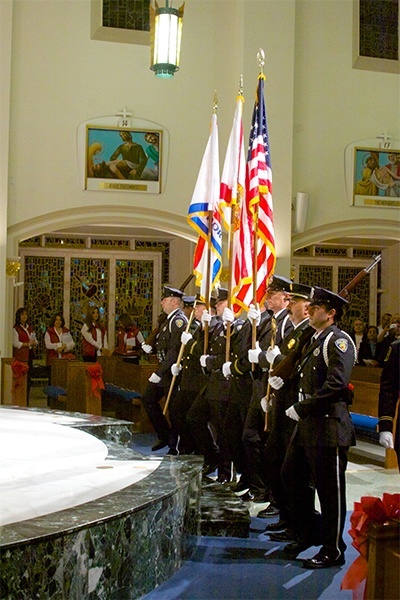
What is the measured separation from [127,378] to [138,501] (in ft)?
21.2

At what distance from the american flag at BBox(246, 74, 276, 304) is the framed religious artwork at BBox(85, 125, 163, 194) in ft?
15.4

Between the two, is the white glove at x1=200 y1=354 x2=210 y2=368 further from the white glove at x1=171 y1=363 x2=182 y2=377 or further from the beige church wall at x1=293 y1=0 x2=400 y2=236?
the beige church wall at x1=293 y1=0 x2=400 y2=236

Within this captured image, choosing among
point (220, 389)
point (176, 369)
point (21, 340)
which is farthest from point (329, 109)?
point (220, 389)

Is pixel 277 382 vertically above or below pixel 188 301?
below

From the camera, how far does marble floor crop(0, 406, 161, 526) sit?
3947mm

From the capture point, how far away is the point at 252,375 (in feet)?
20.4

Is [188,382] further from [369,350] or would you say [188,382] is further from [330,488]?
[369,350]

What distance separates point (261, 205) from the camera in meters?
6.76

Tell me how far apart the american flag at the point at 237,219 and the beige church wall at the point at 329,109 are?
478cm

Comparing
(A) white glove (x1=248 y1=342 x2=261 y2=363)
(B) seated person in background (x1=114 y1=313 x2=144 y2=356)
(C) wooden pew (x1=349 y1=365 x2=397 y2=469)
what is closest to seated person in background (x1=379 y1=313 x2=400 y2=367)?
(C) wooden pew (x1=349 y1=365 x2=397 y2=469)

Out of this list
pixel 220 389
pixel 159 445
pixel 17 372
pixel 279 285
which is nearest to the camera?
pixel 279 285

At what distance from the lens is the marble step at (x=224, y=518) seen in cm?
504

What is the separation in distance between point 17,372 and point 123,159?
339 cm

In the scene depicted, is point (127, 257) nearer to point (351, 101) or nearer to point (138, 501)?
point (351, 101)
